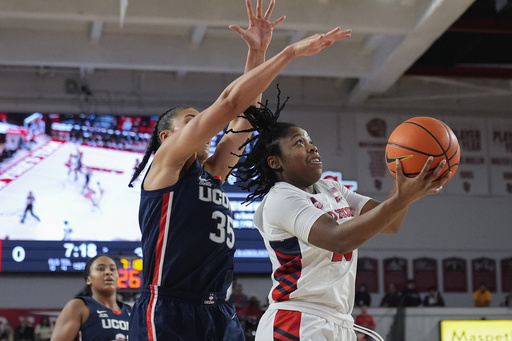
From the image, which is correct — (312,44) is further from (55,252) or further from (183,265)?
(55,252)

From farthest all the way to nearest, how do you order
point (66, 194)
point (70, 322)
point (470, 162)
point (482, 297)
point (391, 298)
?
point (470, 162)
point (482, 297)
point (391, 298)
point (66, 194)
point (70, 322)

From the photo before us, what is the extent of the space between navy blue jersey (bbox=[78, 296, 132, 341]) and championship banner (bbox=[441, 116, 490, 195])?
11831mm

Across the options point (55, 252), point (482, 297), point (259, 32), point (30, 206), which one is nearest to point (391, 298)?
point (482, 297)

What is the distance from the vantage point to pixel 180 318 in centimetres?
345

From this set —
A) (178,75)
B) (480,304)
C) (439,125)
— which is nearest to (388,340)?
(480,304)

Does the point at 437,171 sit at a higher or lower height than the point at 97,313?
higher

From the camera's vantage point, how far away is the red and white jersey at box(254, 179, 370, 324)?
10.3ft

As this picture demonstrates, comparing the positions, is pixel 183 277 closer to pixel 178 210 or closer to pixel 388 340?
pixel 178 210

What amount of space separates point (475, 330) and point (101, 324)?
693 cm

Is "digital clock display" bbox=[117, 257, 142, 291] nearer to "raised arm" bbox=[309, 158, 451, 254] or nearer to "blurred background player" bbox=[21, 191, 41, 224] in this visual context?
"blurred background player" bbox=[21, 191, 41, 224]

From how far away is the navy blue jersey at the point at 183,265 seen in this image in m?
3.45

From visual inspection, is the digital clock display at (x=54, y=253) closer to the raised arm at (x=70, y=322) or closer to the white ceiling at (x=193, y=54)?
the white ceiling at (x=193, y=54)

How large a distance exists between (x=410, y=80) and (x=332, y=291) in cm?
1390

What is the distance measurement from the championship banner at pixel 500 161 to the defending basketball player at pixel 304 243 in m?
13.7
